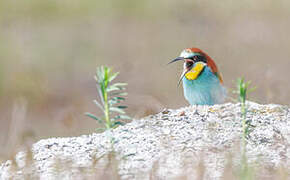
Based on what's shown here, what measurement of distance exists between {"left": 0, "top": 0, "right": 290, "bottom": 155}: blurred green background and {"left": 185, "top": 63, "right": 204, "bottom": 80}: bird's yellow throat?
121 inches

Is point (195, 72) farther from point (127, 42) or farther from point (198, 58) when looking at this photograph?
point (127, 42)

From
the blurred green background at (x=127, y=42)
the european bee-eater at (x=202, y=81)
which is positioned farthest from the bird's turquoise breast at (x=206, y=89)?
the blurred green background at (x=127, y=42)

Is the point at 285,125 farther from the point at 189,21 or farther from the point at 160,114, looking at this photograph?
the point at 189,21

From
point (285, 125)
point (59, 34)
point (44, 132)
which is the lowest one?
point (285, 125)

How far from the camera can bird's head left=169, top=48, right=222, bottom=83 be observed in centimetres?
398

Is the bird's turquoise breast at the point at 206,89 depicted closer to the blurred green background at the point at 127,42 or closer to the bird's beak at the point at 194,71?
the bird's beak at the point at 194,71

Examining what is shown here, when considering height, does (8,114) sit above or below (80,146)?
above

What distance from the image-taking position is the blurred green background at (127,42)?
8.64m

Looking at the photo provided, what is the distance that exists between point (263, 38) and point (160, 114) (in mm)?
6232

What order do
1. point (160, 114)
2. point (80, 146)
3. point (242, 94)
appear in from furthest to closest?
point (160, 114)
point (80, 146)
point (242, 94)

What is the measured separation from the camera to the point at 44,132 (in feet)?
23.9

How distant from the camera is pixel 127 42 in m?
10.4

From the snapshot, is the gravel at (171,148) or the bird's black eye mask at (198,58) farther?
the bird's black eye mask at (198,58)

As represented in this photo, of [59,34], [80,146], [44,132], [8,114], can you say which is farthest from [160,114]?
[59,34]
